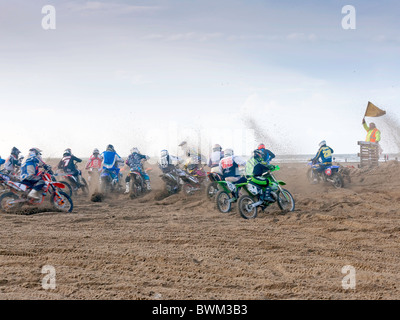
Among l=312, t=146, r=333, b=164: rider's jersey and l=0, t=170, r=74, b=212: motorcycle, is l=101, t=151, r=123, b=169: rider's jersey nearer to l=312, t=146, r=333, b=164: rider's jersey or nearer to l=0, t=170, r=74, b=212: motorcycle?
l=0, t=170, r=74, b=212: motorcycle

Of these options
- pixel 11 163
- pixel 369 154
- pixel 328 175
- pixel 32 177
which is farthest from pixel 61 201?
pixel 369 154

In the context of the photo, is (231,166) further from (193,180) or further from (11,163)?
(11,163)

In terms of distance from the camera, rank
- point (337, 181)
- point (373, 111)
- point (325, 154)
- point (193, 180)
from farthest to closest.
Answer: point (373, 111)
point (325, 154)
point (337, 181)
point (193, 180)

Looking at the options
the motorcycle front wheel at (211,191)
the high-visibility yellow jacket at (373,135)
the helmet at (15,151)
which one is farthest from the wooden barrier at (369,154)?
the helmet at (15,151)

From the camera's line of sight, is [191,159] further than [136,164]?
No

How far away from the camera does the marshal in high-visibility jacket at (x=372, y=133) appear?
20719 millimetres

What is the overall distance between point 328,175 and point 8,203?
11256 millimetres

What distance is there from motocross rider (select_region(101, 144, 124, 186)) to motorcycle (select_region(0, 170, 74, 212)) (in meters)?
4.72

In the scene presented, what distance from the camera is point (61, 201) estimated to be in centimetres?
1138

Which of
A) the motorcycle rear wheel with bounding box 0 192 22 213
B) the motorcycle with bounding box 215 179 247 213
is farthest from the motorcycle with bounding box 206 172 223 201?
the motorcycle rear wheel with bounding box 0 192 22 213

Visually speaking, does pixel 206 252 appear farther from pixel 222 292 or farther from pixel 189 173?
pixel 189 173

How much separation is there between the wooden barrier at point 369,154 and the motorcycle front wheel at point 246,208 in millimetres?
12559

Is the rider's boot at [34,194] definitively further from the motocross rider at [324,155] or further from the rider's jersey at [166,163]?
the motocross rider at [324,155]
